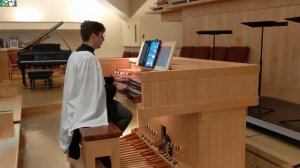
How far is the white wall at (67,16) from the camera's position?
1071 centimetres

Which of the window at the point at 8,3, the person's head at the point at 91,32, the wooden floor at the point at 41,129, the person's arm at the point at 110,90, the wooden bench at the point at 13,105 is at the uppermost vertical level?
the window at the point at 8,3

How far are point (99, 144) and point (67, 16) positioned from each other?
392 inches

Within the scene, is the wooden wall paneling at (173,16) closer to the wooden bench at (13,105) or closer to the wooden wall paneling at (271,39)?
the wooden wall paneling at (271,39)

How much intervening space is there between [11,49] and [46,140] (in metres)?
6.60

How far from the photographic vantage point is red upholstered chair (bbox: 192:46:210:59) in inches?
217

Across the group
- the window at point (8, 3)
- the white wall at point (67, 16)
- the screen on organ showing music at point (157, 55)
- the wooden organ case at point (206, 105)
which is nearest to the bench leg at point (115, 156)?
the wooden organ case at point (206, 105)

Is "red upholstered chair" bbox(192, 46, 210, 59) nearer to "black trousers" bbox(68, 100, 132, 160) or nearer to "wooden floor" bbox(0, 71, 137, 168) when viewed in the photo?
"wooden floor" bbox(0, 71, 137, 168)

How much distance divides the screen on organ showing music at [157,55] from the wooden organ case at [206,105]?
0.36 metres

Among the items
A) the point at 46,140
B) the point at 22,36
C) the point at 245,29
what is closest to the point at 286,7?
the point at 245,29

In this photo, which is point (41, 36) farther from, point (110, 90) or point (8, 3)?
point (110, 90)

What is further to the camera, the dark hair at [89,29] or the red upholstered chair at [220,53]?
the red upholstered chair at [220,53]

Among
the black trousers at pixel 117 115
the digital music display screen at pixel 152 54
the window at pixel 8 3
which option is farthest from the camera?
the window at pixel 8 3

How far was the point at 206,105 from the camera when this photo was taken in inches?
89.0

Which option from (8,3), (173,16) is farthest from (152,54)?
(8,3)
